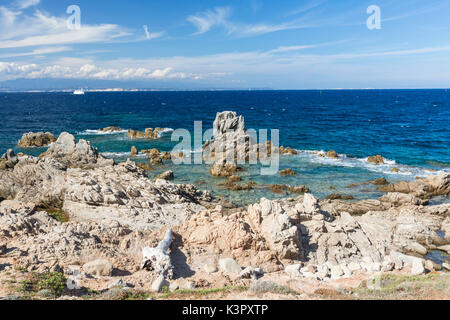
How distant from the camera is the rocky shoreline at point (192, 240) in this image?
13.3m

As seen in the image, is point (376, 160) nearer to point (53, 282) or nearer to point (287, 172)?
point (287, 172)

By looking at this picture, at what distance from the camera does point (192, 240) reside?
1603 centimetres

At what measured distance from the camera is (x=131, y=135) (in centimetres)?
6406

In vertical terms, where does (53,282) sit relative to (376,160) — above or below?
below

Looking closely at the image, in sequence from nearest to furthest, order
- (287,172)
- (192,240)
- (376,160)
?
(192,240), (287,172), (376,160)

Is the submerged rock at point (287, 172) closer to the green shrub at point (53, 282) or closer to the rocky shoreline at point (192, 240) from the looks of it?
the rocky shoreline at point (192, 240)

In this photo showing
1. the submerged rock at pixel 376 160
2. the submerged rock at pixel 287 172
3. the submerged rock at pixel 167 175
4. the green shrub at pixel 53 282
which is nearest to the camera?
the green shrub at pixel 53 282

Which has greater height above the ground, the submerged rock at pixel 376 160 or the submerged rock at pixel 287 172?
the submerged rock at pixel 376 160

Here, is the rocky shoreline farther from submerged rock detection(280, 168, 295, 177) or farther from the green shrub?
submerged rock detection(280, 168, 295, 177)

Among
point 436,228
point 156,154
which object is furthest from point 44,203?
point 436,228

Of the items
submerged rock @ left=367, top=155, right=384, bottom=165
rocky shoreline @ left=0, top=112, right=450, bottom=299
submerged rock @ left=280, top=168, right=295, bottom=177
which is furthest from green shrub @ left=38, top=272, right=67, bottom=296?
submerged rock @ left=367, top=155, right=384, bottom=165

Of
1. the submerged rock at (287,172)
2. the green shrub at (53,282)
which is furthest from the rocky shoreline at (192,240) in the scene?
the submerged rock at (287,172)

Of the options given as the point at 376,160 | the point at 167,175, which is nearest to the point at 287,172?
the point at 167,175

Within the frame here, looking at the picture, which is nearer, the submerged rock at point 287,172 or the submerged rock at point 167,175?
the submerged rock at point 167,175
